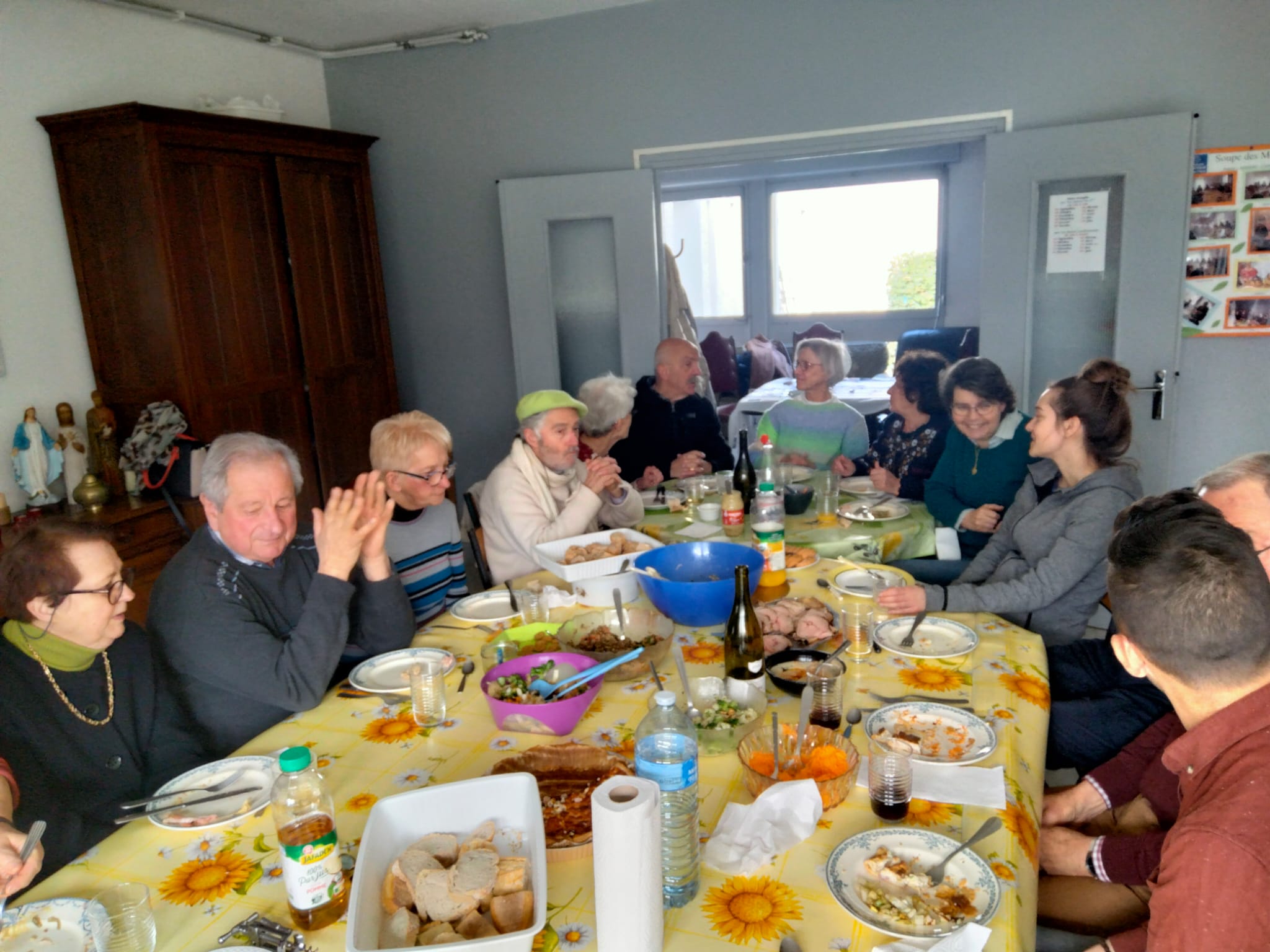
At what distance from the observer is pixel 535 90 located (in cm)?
479

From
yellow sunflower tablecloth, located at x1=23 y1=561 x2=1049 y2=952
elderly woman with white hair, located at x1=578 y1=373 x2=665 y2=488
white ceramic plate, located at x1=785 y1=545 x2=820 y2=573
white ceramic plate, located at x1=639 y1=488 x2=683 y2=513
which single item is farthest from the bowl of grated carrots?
elderly woman with white hair, located at x1=578 y1=373 x2=665 y2=488

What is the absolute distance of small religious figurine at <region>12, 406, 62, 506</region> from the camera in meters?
3.49

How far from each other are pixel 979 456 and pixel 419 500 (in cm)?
201

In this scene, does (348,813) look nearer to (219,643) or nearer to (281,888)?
(281,888)

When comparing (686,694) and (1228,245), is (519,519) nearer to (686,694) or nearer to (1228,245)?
(686,694)

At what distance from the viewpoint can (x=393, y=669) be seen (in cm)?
192

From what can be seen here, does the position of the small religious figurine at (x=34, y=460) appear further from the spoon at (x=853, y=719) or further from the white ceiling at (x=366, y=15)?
the spoon at (x=853, y=719)

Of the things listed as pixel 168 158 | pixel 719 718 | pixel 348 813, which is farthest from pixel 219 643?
pixel 168 158

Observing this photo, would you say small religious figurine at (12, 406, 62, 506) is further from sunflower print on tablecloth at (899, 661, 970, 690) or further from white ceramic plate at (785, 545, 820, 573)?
sunflower print on tablecloth at (899, 661, 970, 690)

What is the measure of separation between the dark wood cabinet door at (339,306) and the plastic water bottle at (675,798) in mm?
3846

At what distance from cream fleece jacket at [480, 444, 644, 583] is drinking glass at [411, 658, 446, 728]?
987mm

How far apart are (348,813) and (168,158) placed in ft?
11.1

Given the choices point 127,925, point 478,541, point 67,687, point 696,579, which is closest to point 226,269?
point 478,541

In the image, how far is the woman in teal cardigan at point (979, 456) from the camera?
3068 millimetres
